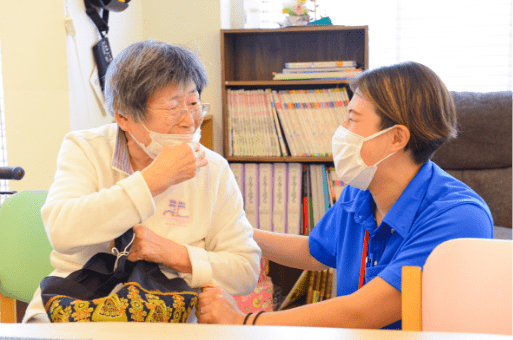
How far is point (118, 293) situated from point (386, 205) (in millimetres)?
768

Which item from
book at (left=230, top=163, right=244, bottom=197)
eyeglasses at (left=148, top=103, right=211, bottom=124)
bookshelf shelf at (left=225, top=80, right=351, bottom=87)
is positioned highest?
bookshelf shelf at (left=225, top=80, right=351, bottom=87)

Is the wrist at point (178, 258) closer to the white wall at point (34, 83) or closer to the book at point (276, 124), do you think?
the white wall at point (34, 83)

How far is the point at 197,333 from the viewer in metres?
0.70

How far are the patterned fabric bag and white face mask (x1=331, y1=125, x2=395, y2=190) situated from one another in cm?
56

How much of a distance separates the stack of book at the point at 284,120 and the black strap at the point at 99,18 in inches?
30.1

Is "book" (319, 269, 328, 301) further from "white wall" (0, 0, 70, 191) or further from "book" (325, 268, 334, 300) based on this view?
"white wall" (0, 0, 70, 191)

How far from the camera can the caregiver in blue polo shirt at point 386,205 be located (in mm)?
1064

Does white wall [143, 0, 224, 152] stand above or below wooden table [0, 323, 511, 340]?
above

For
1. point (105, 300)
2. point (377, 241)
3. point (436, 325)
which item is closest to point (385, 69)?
point (377, 241)

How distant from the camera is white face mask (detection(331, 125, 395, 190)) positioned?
130 centimetres

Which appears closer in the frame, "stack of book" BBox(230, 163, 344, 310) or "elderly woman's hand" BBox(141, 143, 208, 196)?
"elderly woman's hand" BBox(141, 143, 208, 196)

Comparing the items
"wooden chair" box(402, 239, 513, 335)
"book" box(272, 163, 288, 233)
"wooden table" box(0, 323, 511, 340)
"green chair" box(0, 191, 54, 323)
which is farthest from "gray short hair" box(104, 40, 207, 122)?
"book" box(272, 163, 288, 233)

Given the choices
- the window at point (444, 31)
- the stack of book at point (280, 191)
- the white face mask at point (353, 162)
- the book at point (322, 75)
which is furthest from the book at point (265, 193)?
the white face mask at point (353, 162)

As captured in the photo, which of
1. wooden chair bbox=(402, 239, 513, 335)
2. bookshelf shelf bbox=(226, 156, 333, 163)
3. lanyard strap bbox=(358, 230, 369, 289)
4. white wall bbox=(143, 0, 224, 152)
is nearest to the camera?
wooden chair bbox=(402, 239, 513, 335)
